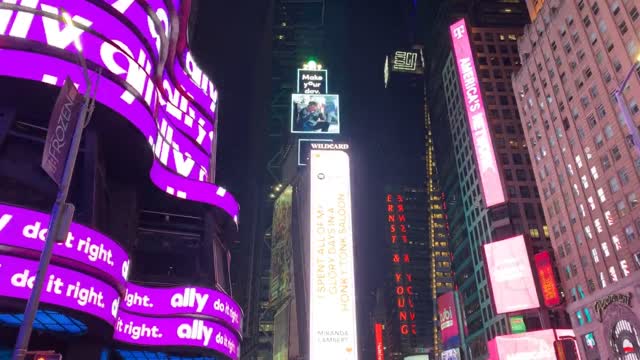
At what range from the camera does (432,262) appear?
167875 mm

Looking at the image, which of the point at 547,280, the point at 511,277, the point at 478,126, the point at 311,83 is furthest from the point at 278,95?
the point at 547,280

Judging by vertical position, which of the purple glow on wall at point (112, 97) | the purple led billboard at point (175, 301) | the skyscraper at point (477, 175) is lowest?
the purple led billboard at point (175, 301)

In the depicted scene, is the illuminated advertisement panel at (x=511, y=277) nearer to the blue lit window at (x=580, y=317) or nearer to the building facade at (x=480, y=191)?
the blue lit window at (x=580, y=317)

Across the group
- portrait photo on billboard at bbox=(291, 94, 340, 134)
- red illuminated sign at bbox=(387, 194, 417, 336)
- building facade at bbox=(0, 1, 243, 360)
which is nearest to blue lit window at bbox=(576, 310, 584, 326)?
portrait photo on billboard at bbox=(291, 94, 340, 134)

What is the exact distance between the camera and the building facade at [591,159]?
59.5 meters

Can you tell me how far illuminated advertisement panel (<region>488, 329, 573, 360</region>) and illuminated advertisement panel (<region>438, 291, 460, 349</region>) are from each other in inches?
397

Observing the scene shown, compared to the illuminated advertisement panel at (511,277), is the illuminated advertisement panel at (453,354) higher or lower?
lower

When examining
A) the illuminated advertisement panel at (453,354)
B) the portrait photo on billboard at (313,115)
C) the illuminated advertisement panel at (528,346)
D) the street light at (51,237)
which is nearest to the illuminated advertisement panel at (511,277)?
the illuminated advertisement panel at (528,346)

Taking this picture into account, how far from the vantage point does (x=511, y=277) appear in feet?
196

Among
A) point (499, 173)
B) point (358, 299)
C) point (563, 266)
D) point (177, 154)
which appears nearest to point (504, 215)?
point (563, 266)

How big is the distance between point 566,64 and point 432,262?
103m

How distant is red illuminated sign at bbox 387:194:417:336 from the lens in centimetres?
16312

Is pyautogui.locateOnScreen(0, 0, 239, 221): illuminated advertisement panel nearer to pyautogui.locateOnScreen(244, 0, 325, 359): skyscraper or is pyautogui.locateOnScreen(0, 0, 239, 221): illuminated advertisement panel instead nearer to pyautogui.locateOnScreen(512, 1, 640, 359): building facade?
pyautogui.locateOnScreen(244, 0, 325, 359): skyscraper

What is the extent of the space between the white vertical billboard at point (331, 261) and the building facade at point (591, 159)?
1421 inches
